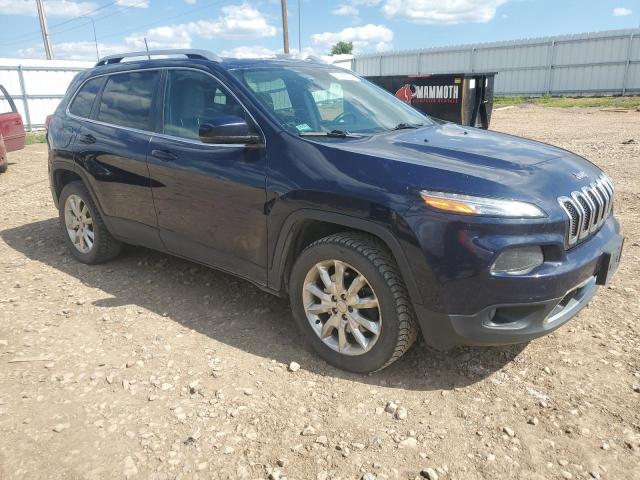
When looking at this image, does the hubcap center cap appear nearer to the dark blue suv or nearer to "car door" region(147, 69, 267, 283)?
the dark blue suv

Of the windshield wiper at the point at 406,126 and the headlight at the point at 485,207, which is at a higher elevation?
the windshield wiper at the point at 406,126

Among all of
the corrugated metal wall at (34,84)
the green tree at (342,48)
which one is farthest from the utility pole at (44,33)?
the green tree at (342,48)

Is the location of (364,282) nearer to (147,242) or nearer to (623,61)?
(147,242)

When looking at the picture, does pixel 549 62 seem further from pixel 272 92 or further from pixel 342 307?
pixel 342 307

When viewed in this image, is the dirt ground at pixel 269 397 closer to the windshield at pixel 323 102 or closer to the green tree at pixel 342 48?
the windshield at pixel 323 102

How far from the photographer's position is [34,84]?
62.4 feet

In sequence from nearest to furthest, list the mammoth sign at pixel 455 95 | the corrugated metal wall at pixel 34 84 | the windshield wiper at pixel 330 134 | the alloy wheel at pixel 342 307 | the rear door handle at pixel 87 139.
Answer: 1. the alloy wheel at pixel 342 307
2. the windshield wiper at pixel 330 134
3. the rear door handle at pixel 87 139
4. the mammoth sign at pixel 455 95
5. the corrugated metal wall at pixel 34 84

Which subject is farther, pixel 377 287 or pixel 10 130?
pixel 10 130

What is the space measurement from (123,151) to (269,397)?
2348mm

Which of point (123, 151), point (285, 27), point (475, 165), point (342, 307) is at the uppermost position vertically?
point (285, 27)

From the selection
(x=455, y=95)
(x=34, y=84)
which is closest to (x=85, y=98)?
(x=455, y=95)

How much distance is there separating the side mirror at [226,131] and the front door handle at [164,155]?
2.13 feet

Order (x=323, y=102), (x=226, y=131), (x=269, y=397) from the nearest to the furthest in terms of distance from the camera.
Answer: (x=269, y=397), (x=226, y=131), (x=323, y=102)

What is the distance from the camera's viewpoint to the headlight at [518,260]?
2.54 m
